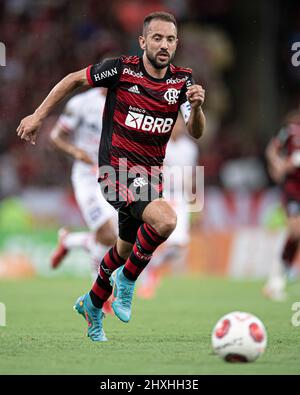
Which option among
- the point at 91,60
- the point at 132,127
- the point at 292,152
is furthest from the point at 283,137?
the point at 91,60

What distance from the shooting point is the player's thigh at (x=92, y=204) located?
1053 centimetres

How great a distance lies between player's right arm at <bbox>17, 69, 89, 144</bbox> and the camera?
7.23m

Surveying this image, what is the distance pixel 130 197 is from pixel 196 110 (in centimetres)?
85

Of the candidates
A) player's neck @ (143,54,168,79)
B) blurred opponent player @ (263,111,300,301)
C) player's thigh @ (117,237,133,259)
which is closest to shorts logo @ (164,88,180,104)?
player's neck @ (143,54,168,79)

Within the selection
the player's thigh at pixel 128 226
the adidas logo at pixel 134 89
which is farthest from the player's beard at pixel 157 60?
the player's thigh at pixel 128 226

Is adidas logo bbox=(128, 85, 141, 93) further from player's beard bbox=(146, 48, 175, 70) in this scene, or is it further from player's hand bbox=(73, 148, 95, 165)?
player's hand bbox=(73, 148, 95, 165)

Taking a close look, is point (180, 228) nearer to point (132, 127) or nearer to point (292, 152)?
point (292, 152)

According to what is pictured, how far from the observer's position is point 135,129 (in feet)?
25.2

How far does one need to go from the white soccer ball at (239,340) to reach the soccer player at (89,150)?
403 cm

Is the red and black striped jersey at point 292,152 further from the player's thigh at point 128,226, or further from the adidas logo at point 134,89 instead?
the adidas logo at point 134,89

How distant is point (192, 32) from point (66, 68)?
421 cm

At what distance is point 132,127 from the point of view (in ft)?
25.2
